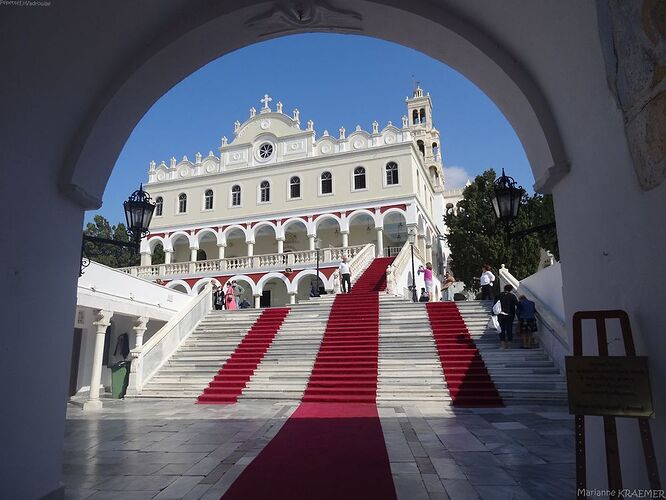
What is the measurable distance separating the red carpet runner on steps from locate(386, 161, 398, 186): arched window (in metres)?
16.5

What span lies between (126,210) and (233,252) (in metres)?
27.5

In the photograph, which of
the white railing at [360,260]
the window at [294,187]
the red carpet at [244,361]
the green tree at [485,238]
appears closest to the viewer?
the red carpet at [244,361]

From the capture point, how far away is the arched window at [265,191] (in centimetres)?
3183

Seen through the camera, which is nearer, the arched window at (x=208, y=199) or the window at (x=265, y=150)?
the window at (x=265, y=150)

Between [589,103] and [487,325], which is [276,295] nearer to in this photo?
[487,325]

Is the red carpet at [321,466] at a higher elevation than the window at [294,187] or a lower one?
lower

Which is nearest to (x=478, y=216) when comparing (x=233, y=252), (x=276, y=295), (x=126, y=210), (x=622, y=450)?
(x=276, y=295)

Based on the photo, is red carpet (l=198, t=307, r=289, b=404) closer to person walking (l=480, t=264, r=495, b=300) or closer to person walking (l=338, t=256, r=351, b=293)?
person walking (l=338, t=256, r=351, b=293)

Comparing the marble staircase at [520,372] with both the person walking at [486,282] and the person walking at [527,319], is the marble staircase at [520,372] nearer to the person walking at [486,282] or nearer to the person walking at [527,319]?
the person walking at [527,319]

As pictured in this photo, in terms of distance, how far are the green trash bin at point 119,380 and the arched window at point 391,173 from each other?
67.7ft

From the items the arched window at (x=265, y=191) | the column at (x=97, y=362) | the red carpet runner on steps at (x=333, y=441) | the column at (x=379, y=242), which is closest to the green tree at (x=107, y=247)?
the arched window at (x=265, y=191)

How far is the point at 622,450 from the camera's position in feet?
9.34

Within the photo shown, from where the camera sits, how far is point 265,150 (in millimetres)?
33188

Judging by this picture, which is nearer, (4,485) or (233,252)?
(4,485)
